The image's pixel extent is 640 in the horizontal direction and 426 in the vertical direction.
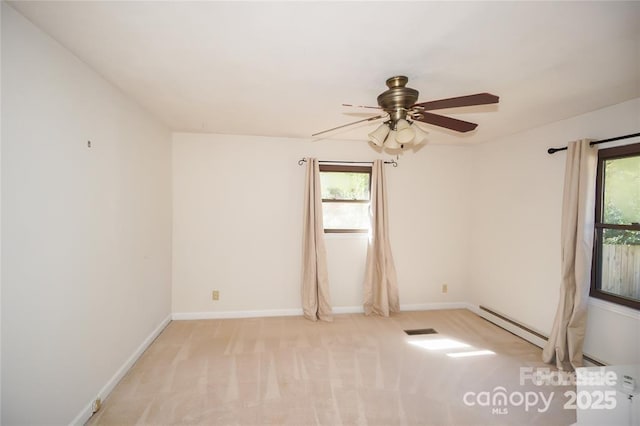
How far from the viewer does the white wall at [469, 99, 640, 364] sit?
2.39 meters

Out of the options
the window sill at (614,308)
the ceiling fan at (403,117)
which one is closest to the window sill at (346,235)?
the ceiling fan at (403,117)

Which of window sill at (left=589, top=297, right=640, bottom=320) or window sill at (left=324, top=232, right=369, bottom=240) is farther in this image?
window sill at (left=324, top=232, right=369, bottom=240)

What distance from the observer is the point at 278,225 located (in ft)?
12.5

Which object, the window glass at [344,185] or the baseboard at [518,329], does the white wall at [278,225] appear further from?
the baseboard at [518,329]

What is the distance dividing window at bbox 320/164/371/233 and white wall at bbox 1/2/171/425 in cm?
227

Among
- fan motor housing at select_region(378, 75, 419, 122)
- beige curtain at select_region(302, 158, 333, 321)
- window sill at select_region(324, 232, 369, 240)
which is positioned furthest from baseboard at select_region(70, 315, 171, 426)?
fan motor housing at select_region(378, 75, 419, 122)

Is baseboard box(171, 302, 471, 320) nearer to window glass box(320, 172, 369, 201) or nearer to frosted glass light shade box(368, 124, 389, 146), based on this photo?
window glass box(320, 172, 369, 201)

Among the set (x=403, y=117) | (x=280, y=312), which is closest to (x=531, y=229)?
(x=403, y=117)

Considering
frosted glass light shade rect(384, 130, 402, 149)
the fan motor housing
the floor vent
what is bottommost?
the floor vent

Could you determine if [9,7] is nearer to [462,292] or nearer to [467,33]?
[467,33]

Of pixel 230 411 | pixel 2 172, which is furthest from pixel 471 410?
pixel 2 172

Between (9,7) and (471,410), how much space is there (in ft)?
12.1

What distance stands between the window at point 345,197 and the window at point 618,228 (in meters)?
2.40

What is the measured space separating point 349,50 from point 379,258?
283 centimetres
